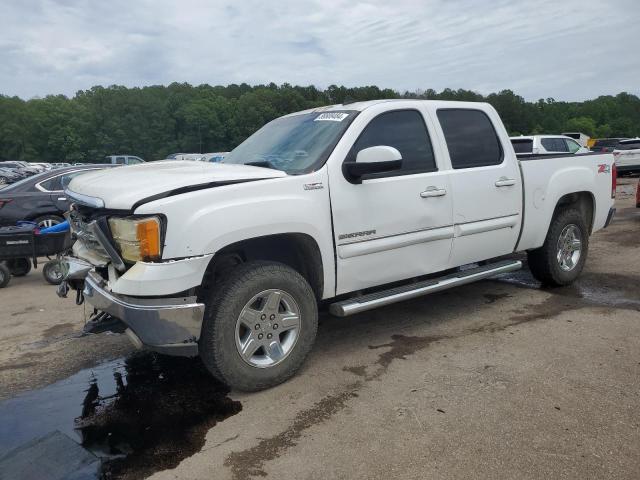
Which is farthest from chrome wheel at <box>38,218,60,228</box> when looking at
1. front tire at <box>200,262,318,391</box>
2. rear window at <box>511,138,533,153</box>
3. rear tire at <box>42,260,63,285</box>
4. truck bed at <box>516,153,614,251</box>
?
rear window at <box>511,138,533,153</box>

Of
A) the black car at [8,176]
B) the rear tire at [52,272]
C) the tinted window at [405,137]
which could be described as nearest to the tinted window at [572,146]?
the tinted window at [405,137]

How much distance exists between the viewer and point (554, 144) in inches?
617

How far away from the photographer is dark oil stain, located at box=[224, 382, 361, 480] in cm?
280

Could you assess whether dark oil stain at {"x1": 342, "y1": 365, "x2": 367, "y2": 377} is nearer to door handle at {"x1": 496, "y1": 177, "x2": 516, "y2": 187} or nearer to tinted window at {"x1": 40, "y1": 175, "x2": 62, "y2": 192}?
door handle at {"x1": 496, "y1": 177, "x2": 516, "y2": 187}

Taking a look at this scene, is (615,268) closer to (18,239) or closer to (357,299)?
(357,299)

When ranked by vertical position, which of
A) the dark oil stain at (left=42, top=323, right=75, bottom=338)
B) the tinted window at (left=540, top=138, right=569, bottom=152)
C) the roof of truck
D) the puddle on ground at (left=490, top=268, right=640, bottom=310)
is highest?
the roof of truck

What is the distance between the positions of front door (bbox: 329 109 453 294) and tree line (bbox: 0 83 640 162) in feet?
258

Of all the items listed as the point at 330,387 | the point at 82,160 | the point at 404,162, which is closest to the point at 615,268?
the point at 404,162

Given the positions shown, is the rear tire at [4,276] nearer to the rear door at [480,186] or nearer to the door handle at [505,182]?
the rear door at [480,186]

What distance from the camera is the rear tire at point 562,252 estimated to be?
5.80 metres

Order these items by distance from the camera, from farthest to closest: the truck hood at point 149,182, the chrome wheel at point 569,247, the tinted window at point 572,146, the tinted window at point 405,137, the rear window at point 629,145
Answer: the rear window at point 629,145, the tinted window at point 572,146, the chrome wheel at point 569,247, the tinted window at point 405,137, the truck hood at point 149,182

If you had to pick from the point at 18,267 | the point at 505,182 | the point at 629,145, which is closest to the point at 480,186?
the point at 505,182

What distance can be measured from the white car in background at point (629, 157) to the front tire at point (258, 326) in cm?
2326

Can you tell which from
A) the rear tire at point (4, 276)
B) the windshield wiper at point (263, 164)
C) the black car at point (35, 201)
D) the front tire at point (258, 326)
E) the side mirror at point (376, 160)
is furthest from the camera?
the black car at point (35, 201)
